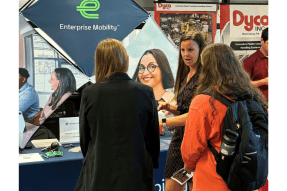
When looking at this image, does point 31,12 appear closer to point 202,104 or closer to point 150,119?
point 150,119

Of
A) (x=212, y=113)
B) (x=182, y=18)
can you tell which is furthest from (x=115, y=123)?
(x=182, y=18)

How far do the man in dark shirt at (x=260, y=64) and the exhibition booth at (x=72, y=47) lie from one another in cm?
51

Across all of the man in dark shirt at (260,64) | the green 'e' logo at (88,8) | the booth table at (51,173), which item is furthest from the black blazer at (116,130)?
the man in dark shirt at (260,64)

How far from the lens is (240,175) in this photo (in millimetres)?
1478

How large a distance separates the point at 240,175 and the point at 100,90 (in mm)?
801

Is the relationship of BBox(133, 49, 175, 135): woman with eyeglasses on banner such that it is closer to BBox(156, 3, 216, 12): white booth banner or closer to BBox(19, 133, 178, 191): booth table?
BBox(156, 3, 216, 12): white booth banner

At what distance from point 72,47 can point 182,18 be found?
1.23 metres

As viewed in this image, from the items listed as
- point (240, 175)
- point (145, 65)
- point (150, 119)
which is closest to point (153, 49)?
point (145, 65)

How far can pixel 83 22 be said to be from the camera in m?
2.93

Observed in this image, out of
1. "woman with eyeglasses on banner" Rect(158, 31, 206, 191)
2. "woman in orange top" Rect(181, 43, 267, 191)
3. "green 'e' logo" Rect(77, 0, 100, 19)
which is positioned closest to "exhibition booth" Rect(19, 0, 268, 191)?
"green 'e' logo" Rect(77, 0, 100, 19)

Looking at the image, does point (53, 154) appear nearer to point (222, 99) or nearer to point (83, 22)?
point (83, 22)

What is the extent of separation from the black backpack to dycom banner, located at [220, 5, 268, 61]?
2.14 m

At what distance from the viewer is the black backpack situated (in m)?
1.46

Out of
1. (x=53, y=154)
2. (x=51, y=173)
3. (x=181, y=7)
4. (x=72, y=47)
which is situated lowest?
(x=51, y=173)
